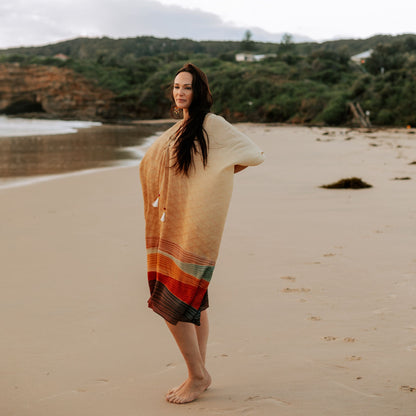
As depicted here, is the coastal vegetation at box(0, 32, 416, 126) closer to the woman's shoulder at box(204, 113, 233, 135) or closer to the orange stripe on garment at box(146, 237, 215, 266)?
the woman's shoulder at box(204, 113, 233, 135)

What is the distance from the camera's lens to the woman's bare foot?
2473 mm

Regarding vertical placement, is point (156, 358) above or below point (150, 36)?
below

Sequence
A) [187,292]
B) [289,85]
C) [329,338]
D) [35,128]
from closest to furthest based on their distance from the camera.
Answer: [187,292] < [329,338] < [35,128] < [289,85]

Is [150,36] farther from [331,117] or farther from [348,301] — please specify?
[348,301]

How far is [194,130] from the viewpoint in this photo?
245cm

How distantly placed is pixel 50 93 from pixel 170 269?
62.1 m

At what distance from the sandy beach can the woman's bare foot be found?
0.04m

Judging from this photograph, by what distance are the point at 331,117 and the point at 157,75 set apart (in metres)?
32.5

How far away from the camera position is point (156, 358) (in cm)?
296

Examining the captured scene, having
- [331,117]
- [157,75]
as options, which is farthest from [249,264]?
[157,75]

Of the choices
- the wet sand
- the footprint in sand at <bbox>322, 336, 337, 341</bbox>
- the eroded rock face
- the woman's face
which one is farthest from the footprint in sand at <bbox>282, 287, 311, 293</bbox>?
the eroded rock face

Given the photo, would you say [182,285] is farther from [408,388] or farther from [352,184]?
[352,184]

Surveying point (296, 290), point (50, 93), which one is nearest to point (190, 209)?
point (296, 290)

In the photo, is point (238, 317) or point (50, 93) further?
point (50, 93)
